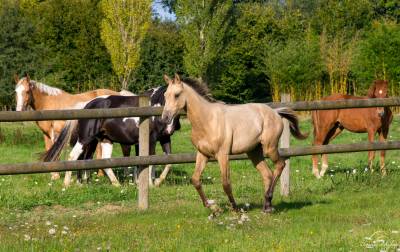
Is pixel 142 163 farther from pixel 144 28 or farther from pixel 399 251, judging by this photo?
pixel 144 28

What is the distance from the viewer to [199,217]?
8.88m

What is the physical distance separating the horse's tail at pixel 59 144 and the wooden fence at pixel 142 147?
2410 mm

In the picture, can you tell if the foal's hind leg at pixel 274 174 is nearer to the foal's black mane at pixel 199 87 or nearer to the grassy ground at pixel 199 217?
the grassy ground at pixel 199 217

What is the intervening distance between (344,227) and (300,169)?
23.5 feet

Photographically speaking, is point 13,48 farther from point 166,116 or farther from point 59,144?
point 166,116

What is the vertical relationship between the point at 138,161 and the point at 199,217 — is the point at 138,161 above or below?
above

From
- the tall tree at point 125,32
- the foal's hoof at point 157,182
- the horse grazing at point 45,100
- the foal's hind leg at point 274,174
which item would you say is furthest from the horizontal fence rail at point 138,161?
the tall tree at point 125,32

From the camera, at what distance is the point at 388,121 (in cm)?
1511

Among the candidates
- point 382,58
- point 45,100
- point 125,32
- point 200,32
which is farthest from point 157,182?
point 200,32

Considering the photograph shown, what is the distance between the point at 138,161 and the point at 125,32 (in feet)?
97.0

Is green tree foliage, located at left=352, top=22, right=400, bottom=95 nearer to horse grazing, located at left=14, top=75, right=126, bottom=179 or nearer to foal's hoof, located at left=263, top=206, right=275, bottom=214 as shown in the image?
horse grazing, located at left=14, top=75, right=126, bottom=179

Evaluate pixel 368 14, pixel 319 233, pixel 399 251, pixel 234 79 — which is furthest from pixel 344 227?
pixel 368 14

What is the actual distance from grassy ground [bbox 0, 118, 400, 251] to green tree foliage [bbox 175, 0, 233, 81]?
26.4 m

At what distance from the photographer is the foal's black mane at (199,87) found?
29.3 feet
